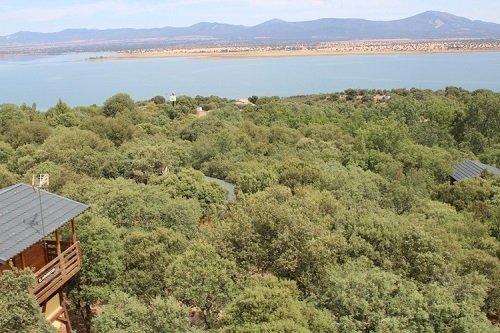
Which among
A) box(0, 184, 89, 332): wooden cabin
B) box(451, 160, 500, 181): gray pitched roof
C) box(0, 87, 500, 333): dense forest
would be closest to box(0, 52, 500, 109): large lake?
box(0, 87, 500, 333): dense forest

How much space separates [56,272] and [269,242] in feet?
17.7

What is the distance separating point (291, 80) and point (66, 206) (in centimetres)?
8600

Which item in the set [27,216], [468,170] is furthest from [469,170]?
[27,216]

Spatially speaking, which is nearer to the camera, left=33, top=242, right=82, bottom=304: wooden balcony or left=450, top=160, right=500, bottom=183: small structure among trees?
left=33, top=242, right=82, bottom=304: wooden balcony

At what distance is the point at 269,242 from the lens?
1280 centimetres

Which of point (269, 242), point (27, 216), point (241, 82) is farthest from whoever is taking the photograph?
point (241, 82)

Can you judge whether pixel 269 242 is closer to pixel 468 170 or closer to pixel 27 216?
pixel 27 216

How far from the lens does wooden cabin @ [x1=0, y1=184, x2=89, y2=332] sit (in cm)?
881

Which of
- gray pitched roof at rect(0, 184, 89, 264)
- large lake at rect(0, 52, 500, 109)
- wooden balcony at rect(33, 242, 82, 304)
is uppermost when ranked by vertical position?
gray pitched roof at rect(0, 184, 89, 264)

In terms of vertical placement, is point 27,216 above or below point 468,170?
above

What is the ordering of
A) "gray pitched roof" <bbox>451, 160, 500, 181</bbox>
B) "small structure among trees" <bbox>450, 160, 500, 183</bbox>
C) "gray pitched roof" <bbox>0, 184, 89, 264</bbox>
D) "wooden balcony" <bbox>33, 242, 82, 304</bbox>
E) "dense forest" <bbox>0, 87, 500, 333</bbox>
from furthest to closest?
"gray pitched roof" <bbox>451, 160, 500, 181</bbox>
"small structure among trees" <bbox>450, 160, 500, 183</bbox>
"dense forest" <bbox>0, 87, 500, 333</bbox>
"wooden balcony" <bbox>33, 242, 82, 304</bbox>
"gray pitched roof" <bbox>0, 184, 89, 264</bbox>

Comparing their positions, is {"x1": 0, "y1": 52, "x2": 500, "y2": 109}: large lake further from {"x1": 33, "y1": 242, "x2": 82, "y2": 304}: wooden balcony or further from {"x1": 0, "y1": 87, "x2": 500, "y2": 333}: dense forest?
{"x1": 33, "y1": 242, "x2": 82, "y2": 304}: wooden balcony

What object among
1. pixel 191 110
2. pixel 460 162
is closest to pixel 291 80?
pixel 191 110

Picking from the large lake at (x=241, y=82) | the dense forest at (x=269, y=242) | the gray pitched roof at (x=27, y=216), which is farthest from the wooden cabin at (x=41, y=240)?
the large lake at (x=241, y=82)
